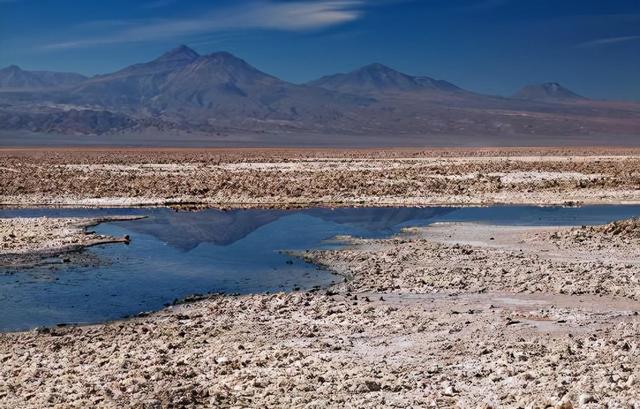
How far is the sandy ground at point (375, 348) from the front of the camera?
815cm

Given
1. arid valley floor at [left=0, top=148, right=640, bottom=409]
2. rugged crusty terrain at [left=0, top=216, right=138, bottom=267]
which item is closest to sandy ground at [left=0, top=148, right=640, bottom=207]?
rugged crusty terrain at [left=0, top=216, right=138, bottom=267]

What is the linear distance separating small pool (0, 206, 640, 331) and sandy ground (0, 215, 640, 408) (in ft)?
4.10

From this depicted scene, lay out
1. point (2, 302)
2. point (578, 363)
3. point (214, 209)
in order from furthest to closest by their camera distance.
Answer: point (214, 209), point (2, 302), point (578, 363)

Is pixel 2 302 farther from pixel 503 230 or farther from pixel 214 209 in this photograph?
pixel 214 209

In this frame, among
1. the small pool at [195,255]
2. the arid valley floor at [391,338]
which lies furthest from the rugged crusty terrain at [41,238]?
the small pool at [195,255]

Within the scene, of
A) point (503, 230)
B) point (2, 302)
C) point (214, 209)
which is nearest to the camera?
point (2, 302)

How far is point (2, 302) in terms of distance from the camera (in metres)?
13.2

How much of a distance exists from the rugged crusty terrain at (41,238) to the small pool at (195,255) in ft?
1.99

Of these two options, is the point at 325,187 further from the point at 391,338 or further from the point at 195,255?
the point at 391,338

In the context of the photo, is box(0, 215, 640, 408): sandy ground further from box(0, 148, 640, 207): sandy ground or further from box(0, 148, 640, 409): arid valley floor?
box(0, 148, 640, 207): sandy ground

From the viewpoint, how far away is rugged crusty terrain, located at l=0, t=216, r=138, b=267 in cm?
1745

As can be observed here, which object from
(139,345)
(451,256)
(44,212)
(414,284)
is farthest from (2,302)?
(44,212)

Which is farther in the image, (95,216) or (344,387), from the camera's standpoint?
(95,216)

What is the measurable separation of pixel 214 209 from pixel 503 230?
11411 mm
